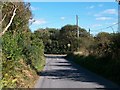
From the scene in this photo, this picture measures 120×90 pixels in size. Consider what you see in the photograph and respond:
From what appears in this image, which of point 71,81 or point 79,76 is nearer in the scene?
point 71,81

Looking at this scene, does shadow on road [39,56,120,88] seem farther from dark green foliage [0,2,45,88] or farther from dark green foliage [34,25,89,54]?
dark green foliage [34,25,89,54]

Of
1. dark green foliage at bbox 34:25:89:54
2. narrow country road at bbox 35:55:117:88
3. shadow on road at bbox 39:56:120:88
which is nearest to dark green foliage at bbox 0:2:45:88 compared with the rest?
narrow country road at bbox 35:55:117:88

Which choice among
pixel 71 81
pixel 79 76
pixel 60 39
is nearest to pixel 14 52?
pixel 71 81

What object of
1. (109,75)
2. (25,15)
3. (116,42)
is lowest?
(109,75)

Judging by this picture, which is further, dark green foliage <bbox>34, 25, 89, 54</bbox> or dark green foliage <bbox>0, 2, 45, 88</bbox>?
dark green foliage <bbox>34, 25, 89, 54</bbox>

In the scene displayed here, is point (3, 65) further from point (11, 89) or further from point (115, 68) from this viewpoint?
point (115, 68)

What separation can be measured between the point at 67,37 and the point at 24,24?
261 feet

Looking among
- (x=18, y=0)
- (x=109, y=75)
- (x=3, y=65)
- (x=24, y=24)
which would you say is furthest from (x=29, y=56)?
(x=3, y=65)

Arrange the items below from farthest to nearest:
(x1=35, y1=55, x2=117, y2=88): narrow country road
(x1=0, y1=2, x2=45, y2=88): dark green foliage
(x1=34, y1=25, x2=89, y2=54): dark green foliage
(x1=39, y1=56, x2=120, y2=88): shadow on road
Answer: (x1=34, y1=25, x2=89, y2=54): dark green foliage
(x1=39, y1=56, x2=120, y2=88): shadow on road
(x1=35, y1=55, x2=117, y2=88): narrow country road
(x1=0, y1=2, x2=45, y2=88): dark green foliage

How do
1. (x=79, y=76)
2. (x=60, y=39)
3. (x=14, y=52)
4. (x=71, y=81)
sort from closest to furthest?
(x=14, y=52) → (x=71, y=81) → (x=79, y=76) → (x=60, y=39)

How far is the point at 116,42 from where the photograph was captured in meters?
31.6

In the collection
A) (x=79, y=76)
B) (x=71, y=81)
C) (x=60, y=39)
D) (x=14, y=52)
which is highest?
(x=60, y=39)

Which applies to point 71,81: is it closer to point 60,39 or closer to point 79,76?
point 79,76

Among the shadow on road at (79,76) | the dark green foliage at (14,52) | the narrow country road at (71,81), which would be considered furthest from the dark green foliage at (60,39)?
the dark green foliage at (14,52)
